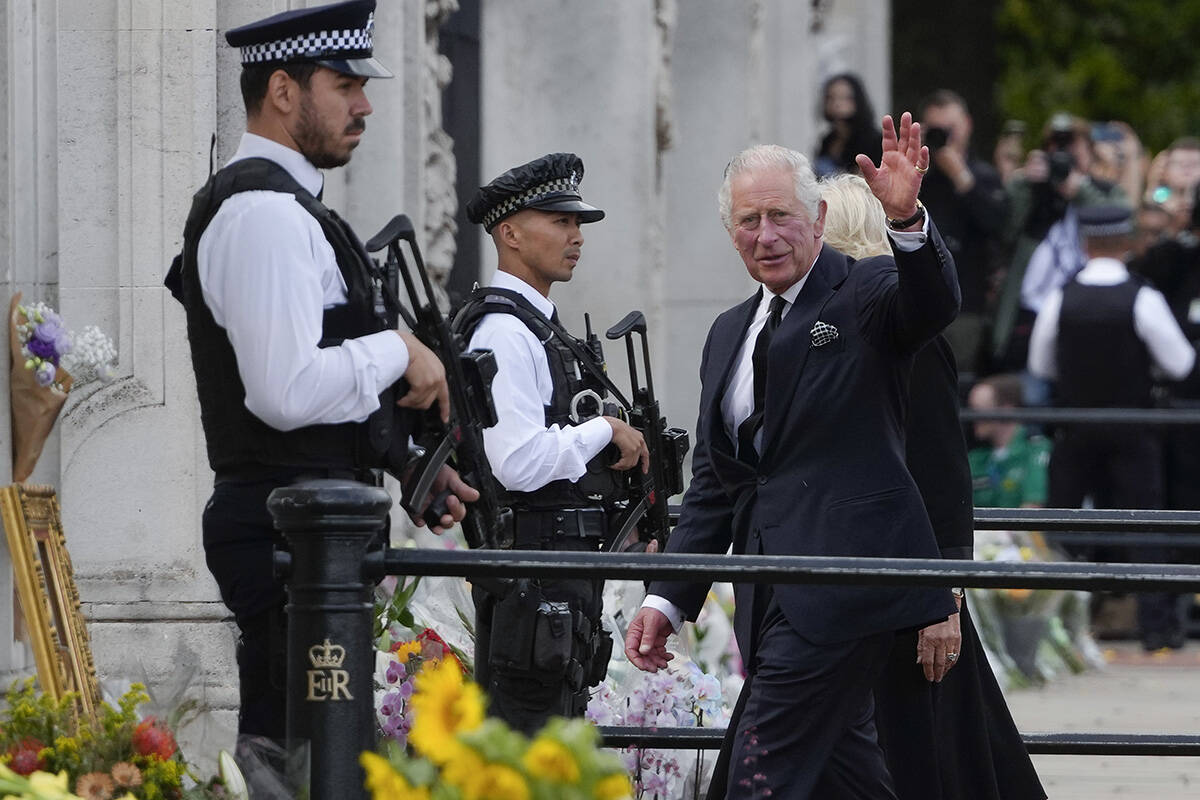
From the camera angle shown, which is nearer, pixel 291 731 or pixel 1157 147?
pixel 291 731

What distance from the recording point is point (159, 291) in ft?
19.8

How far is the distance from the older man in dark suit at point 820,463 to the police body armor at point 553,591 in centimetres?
29

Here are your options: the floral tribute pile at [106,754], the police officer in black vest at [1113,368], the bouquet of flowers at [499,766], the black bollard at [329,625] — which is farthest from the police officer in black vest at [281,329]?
the police officer in black vest at [1113,368]

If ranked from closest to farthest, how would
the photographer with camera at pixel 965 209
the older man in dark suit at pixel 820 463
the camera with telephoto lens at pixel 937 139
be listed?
1. the older man in dark suit at pixel 820 463
2. the camera with telephoto lens at pixel 937 139
3. the photographer with camera at pixel 965 209

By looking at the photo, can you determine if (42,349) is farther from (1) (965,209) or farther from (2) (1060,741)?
(1) (965,209)

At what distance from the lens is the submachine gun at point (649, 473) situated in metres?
5.74

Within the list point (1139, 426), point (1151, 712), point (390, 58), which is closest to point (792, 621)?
point (390, 58)

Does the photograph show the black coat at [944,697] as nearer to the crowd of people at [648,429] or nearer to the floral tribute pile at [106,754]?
the crowd of people at [648,429]

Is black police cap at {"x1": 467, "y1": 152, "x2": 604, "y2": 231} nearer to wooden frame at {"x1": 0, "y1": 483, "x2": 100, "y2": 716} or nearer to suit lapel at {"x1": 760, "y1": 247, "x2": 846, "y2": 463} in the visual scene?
suit lapel at {"x1": 760, "y1": 247, "x2": 846, "y2": 463}

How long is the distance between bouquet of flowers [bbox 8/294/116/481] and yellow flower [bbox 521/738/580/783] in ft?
10.2

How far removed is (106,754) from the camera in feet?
13.1

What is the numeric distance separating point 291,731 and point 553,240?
2.35 meters

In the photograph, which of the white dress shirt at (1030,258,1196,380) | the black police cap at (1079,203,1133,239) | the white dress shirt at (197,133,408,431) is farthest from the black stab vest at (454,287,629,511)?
the white dress shirt at (1030,258,1196,380)

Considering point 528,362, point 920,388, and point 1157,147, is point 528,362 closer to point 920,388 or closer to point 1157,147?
point 920,388
